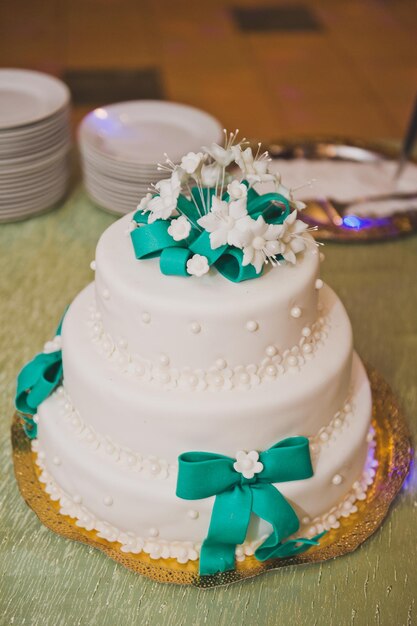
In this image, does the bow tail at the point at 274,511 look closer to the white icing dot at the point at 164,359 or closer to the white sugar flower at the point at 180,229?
the white icing dot at the point at 164,359

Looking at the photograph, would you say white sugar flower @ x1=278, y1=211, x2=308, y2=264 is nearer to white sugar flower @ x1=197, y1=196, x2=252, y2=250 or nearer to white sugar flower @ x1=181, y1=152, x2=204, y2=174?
white sugar flower @ x1=197, y1=196, x2=252, y2=250

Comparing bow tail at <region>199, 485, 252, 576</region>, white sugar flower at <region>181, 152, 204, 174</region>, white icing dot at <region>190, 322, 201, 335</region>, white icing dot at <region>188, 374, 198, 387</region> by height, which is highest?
white sugar flower at <region>181, 152, 204, 174</region>

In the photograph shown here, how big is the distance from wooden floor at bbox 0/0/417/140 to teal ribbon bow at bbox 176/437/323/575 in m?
2.40

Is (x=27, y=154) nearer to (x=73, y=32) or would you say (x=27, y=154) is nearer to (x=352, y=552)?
(x=352, y=552)

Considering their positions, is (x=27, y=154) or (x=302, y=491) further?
(x=27, y=154)

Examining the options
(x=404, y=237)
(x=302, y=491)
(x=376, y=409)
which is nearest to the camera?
(x=302, y=491)

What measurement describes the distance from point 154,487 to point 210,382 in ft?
0.89

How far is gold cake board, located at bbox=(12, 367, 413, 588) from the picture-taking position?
1.69 metres

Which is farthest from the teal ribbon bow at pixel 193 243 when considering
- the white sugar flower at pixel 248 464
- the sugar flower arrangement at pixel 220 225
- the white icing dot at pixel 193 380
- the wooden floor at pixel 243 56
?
the wooden floor at pixel 243 56

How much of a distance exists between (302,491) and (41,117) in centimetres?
179

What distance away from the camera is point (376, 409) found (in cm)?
212

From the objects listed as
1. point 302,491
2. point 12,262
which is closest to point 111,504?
point 302,491

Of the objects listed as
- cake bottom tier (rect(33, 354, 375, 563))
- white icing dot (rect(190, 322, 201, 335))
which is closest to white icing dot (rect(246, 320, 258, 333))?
white icing dot (rect(190, 322, 201, 335))

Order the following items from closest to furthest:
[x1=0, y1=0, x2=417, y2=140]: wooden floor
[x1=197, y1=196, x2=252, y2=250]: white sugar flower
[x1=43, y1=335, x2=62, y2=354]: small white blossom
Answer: [x1=197, y1=196, x2=252, y2=250]: white sugar flower → [x1=43, y1=335, x2=62, y2=354]: small white blossom → [x1=0, y1=0, x2=417, y2=140]: wooden floor
